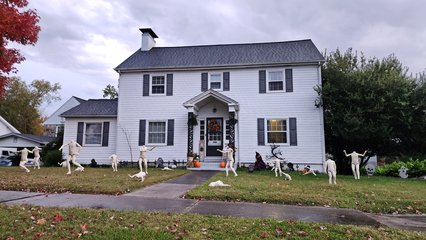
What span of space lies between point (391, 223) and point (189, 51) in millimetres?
16398

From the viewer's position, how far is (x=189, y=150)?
16344 mm

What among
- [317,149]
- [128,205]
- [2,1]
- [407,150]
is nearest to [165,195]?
[128,205]

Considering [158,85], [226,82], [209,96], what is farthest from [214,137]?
[158,85]

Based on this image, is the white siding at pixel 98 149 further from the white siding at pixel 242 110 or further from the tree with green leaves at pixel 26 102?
the tree with green leaves at pixel 26 102

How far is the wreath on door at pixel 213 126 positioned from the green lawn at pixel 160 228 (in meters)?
11.9

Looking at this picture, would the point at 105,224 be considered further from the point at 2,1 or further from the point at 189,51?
the point at 189,51

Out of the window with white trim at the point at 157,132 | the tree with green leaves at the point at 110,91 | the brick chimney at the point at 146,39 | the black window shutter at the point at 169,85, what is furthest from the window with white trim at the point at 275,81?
the tree with green leaves at the point at 110,91

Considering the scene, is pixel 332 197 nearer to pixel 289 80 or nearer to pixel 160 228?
pixel 160 228

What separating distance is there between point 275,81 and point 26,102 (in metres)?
43.5

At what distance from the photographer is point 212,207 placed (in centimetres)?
618

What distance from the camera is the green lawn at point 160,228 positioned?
13.5 feet

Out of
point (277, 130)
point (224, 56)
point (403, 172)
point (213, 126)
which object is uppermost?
point (224, 56)

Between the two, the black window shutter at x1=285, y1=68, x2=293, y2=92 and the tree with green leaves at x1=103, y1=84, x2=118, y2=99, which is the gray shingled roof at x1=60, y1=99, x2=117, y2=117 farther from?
the tree with green leaves at x1=103, y1=84, x2=118, y2=99

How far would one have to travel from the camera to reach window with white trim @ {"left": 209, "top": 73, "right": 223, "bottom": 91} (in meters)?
17.4
